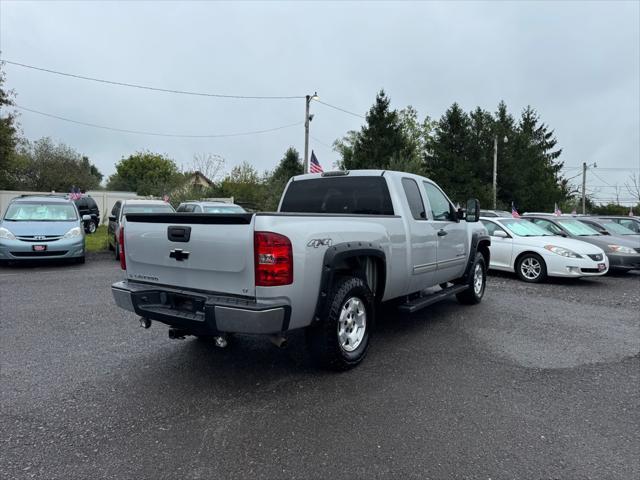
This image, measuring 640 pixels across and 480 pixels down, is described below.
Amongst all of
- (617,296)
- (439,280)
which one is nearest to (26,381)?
(439,280)

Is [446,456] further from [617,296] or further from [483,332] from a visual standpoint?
[617,296]

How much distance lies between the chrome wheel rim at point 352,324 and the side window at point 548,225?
Result: 9597 millimetres

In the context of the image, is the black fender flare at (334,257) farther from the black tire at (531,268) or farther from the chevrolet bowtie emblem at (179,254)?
the black tire at (531,268)

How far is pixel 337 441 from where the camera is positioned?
3039 millimetres

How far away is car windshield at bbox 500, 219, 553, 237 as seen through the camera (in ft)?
34.4

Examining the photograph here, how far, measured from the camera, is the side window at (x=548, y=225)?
475 inches

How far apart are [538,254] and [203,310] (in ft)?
28.2


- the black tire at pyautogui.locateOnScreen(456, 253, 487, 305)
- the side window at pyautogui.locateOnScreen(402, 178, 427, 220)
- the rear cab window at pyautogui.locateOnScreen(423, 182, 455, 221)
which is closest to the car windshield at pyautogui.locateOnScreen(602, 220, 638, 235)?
the black tire at pyautogui.locateOnScreen(456, 253, 487, 305)

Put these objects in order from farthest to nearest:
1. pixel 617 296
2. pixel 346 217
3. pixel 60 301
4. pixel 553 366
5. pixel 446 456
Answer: pixel 617 296
pixel 60 301
pixel 553 366
pixel 346 217
pixel 446 456

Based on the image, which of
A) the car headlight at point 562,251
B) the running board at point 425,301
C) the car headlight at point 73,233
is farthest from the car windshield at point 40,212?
the car headlight at point 562,251

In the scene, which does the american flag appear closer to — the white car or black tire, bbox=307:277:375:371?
the white car

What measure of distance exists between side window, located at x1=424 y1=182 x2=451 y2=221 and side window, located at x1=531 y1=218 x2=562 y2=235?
707 centimetres

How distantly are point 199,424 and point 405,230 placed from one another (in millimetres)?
2930

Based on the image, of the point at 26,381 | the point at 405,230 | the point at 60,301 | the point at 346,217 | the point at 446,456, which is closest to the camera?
the point at 446,456
